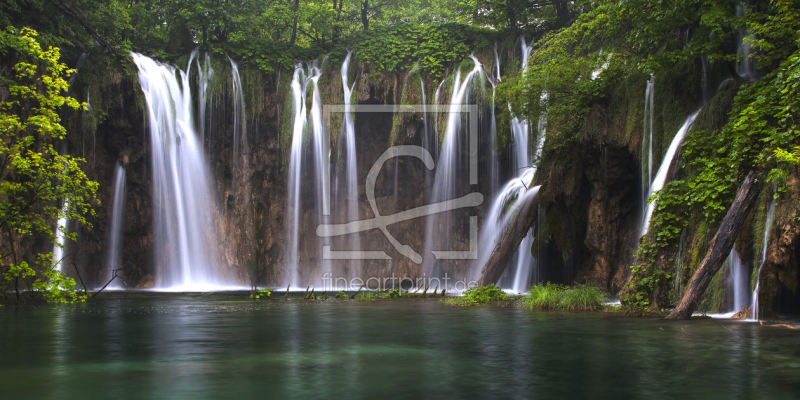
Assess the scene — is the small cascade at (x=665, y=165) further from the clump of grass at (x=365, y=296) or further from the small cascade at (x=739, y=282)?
the clump of grass at (x=365, y=296)

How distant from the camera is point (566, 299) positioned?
46.0 ft

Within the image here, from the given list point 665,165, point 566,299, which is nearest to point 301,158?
point 566,299

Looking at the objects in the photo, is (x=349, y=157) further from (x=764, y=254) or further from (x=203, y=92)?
(x=764, y=254)

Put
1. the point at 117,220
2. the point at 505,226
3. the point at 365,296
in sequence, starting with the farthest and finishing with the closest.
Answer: the point at 117,220 → the point at 505,226 → the point at 365,296

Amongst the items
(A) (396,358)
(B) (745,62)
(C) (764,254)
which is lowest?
(A) (396,358)

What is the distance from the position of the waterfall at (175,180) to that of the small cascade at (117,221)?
4.70ft

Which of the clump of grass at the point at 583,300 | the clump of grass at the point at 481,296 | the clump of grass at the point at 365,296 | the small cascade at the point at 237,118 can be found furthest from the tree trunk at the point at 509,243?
the small cascade at the point at 237,118

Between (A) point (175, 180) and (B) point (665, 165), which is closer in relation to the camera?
(B) point (665, 165)

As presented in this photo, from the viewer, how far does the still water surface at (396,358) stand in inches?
227

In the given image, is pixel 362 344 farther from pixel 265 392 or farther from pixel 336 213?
pixel 336 213

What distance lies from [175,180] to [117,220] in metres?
2.94

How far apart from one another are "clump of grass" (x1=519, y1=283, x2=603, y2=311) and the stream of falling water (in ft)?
60.7

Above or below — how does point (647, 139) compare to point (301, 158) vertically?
below

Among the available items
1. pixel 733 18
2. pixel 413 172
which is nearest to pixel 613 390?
pixel 733 18
